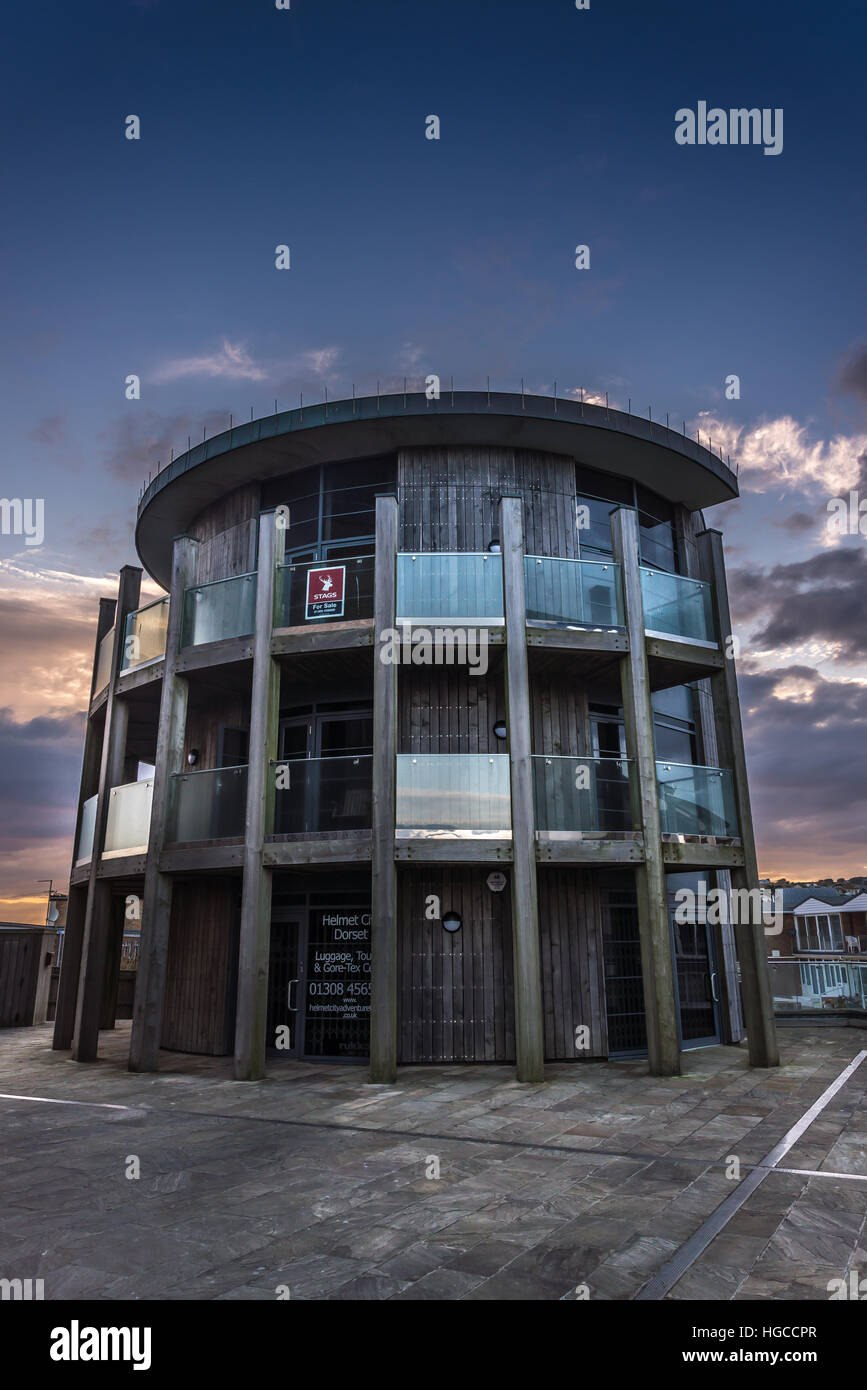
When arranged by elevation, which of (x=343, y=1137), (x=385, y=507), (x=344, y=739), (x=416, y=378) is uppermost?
(x=416, y=378)

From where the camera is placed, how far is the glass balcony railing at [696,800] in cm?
1250

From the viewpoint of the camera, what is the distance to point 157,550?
61.1 feet

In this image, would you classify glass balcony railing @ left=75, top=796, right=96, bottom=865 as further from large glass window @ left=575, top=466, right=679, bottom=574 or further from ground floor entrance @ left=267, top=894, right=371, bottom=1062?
large glass window @ left=575, top=466, right=679, bottom=574

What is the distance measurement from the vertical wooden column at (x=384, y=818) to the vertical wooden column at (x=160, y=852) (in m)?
3.55

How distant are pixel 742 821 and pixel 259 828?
24.9ft

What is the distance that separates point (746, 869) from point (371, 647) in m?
6.83

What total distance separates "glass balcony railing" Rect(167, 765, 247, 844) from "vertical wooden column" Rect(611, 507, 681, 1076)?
5.95 m

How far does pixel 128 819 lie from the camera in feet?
45.2

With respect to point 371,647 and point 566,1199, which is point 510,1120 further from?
point 371,647

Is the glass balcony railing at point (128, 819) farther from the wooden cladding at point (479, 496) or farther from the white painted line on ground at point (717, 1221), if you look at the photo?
the white painted line on ground at point (717, 1221)

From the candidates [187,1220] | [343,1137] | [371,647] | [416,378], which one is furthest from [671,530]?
[187,1220]

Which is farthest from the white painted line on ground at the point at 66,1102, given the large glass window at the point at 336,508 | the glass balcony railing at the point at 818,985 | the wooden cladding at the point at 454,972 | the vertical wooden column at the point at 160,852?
the glass balcony railing at the point at 818,985

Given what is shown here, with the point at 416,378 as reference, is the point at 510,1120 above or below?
below
